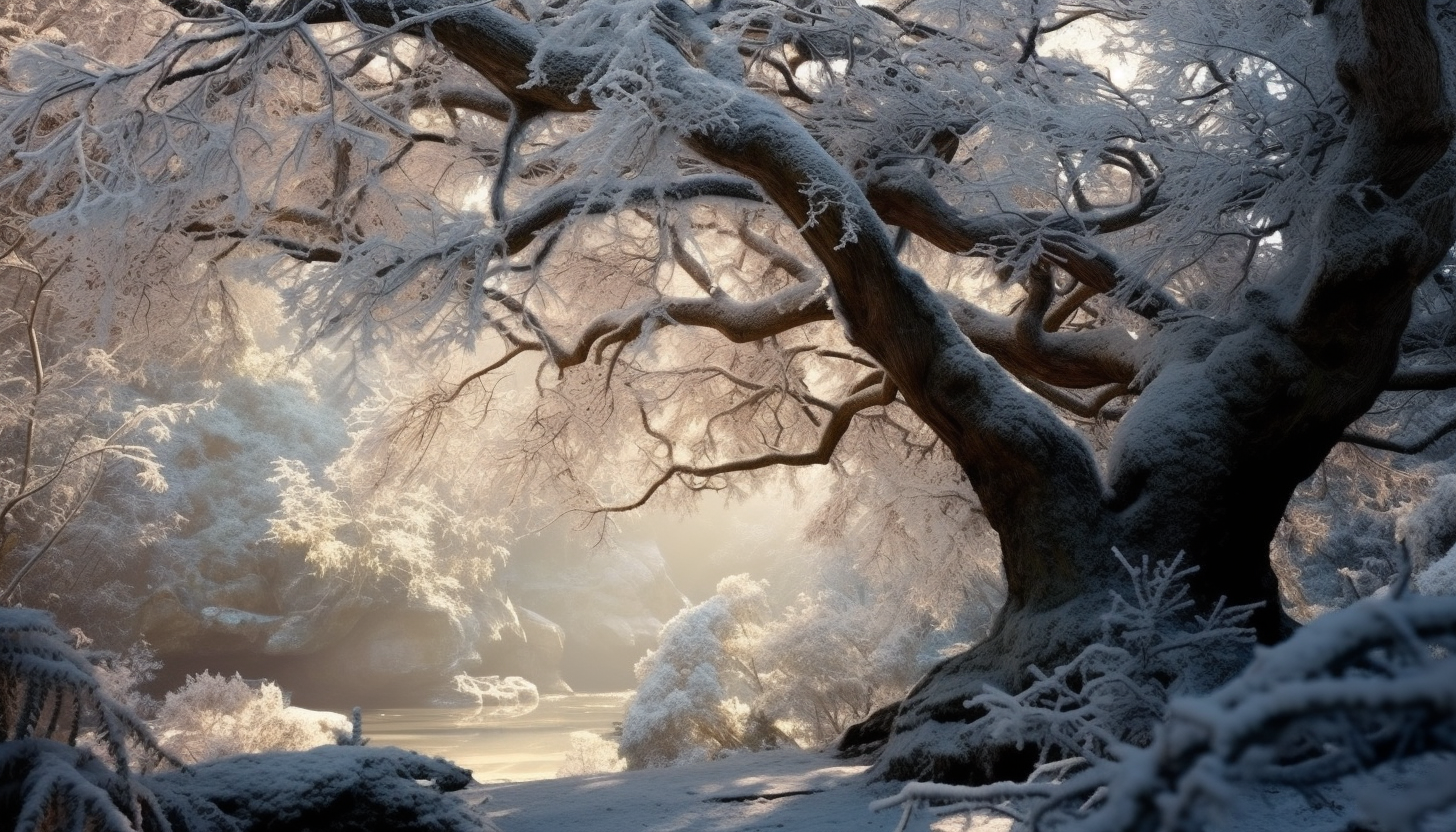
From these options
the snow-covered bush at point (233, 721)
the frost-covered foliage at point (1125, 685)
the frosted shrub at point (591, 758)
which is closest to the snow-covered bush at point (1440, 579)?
the frost-covered foliage at point (1125, 685)

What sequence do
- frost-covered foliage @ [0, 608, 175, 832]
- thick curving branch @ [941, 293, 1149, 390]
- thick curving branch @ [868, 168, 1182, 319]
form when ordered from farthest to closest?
thick curving branch @ [941, 293, 1149, 390] < thick curving branch @ [868, 168, 1182, 319] < frost-covered foliage @ [0, 608, 175, 832]

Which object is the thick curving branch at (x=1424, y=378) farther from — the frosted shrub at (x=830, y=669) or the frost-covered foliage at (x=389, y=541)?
the frost-covered foliage at (x=389, y=541)

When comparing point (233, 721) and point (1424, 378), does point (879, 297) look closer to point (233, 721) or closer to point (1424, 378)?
point (1424, 378)

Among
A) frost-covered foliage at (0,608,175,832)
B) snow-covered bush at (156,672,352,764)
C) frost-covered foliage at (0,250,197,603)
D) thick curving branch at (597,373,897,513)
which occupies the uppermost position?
frost-covered foliage at (0,250,197,603)

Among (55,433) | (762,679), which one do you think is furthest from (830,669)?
(55,433)

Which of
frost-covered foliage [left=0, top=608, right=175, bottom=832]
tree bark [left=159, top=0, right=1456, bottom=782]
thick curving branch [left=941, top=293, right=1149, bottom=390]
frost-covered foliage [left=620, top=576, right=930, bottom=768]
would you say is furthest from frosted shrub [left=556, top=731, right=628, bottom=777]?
frost-covered foliage [left=0, top=608, right=175, bottom=832]

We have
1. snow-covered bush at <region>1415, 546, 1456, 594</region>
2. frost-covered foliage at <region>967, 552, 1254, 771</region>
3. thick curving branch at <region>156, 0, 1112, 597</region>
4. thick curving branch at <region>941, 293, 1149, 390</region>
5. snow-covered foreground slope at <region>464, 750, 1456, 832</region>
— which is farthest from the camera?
snow-covered bush at <region>1415, 546, 1456, 594</region>

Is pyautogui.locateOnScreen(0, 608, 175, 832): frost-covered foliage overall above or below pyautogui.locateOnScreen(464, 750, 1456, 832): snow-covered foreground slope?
above

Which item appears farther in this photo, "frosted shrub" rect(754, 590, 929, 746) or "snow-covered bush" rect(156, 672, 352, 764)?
"frosted shrub" rect(754, 590, 929, 746)

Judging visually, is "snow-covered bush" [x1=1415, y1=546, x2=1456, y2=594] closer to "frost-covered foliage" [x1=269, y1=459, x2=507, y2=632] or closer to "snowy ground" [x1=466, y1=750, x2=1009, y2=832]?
"snowy ground" [x1=466, y1=750, x2=1009, y2=832]

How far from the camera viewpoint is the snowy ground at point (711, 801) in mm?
3170

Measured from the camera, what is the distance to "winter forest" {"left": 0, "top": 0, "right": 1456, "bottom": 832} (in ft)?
6.15

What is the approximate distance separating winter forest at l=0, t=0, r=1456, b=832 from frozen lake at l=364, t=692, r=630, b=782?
6.78 m

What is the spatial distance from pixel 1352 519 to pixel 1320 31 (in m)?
11.4
